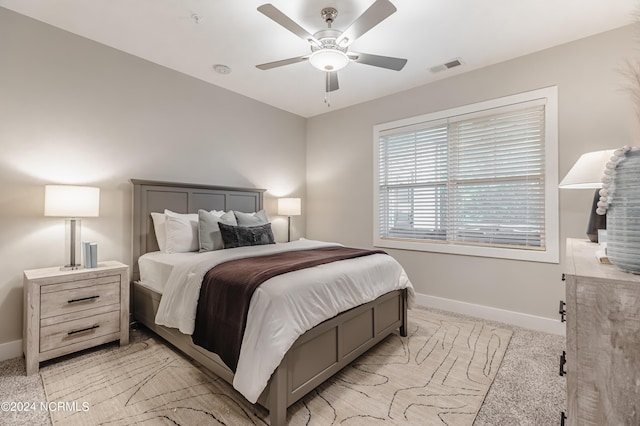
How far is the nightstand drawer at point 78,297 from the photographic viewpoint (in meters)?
2.19

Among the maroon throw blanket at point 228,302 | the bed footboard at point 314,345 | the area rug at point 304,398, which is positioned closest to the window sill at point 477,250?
the area rug at point 304,398

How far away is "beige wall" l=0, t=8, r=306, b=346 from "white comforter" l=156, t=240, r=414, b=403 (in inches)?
51.4

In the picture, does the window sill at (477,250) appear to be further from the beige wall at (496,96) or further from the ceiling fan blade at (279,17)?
the ceiling fan blade at (279,17)

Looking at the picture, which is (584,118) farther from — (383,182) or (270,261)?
(270,261)

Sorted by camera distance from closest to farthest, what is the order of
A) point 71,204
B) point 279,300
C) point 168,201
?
point 279,300
point 71,204
point 168,201

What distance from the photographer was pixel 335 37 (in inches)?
97.7

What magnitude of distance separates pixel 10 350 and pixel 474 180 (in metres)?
4.78

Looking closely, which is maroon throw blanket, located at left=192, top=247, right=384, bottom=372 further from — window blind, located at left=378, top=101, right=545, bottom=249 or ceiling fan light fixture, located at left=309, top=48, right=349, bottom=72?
window blind, located at left=378, top=101, right=545, bottom=249

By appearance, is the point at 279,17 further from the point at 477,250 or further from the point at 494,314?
the point at 494,314

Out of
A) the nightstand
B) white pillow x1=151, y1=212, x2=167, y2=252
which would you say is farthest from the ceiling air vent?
the nightstand

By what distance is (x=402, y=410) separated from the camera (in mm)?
1765

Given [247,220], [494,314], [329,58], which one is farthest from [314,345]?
[494,314]

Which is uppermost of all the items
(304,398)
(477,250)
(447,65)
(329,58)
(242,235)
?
(447,65)

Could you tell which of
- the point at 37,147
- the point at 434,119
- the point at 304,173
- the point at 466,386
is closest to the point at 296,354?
the point at 466,386
